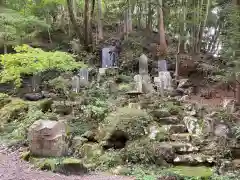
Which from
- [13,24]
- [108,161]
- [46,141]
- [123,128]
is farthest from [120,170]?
[13,24]

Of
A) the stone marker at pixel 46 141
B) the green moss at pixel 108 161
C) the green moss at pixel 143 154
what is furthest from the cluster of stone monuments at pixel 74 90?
the green moss at pixel 143 154

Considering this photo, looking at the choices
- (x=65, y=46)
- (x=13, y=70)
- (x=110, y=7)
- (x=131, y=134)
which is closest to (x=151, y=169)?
(x=131, y=134)

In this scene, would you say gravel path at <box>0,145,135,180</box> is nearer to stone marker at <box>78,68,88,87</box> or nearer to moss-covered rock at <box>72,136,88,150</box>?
moss-covered rock at <box>72,136,88,150</box>

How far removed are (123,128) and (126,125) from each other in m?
0.12

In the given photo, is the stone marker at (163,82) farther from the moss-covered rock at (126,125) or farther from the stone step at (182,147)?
the stone step at (182,147)

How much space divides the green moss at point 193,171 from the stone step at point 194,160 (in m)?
0.15

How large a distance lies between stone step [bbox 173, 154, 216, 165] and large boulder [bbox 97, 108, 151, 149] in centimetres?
121

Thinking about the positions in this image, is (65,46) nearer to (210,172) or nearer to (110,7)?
(110,7)

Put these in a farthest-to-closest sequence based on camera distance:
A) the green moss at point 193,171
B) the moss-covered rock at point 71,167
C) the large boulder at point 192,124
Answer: the large boulder at point 192,124 → the moss-covered rock at point 71,167 → the green moss at point 193,171

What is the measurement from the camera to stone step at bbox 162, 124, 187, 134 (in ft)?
27.3

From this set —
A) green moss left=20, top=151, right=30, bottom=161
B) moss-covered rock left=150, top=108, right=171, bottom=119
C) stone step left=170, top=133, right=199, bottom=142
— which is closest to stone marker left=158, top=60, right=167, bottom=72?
moss-covered rock left=150, top=108, right=171, bottom=119

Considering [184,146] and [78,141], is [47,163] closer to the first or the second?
[78,141]

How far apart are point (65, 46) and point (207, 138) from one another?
12413mm

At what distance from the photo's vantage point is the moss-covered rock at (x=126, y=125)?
26.2ft
